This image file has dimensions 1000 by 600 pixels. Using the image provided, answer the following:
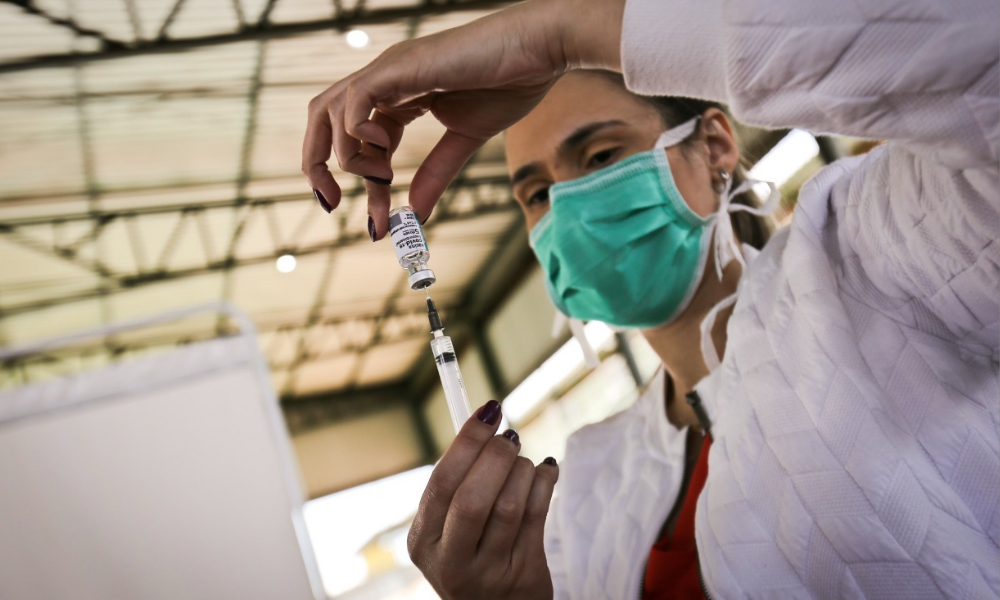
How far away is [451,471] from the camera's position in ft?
2.95

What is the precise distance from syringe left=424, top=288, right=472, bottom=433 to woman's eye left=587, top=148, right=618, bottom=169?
0.77m

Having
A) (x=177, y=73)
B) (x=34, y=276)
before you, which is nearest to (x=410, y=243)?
(x=177, y=73)

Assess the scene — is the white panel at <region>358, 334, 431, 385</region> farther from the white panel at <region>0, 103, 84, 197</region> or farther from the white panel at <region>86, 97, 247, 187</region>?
the white panel at <region>0, 103, 84, 197</region>

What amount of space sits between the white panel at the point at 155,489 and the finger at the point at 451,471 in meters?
1.19

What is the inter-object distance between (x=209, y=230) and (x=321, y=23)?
3051 millimetres

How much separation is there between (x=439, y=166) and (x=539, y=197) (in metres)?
0.77

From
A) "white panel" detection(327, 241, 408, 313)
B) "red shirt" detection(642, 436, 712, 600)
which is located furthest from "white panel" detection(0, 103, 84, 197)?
"red shirt" detection(642, 436, 712, 600)

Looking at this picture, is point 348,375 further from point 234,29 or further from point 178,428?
point 178,428

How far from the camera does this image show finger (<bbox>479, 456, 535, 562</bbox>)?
0.90m

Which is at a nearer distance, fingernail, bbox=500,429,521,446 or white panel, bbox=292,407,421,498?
fingernail, bbox=500,429,521,446

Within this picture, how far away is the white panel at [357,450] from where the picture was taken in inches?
544

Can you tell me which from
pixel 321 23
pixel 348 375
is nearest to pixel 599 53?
pixel 321 23

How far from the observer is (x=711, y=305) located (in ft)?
5.54

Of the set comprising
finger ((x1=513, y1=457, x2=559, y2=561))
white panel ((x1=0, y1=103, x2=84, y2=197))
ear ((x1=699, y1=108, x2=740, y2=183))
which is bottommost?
finger ((x1=513, y1=457, x2=559, y2=561))
